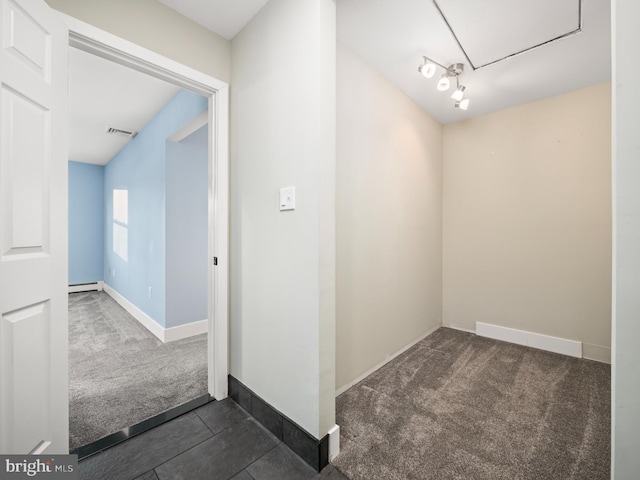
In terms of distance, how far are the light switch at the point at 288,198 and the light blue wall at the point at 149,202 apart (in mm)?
1520

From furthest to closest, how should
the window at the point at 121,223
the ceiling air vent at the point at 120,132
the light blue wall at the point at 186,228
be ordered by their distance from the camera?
the window at the point at 121,223, the ceiling air vent at the point at 120,132, the light blue wall at the point at 186,228

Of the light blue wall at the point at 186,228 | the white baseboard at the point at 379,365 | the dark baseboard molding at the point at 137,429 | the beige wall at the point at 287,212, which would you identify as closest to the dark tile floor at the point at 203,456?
the dark baseboard molding at the point at 137,429

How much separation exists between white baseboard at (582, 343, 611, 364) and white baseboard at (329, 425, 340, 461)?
2.54 m

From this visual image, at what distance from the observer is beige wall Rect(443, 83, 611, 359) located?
7.86 feet

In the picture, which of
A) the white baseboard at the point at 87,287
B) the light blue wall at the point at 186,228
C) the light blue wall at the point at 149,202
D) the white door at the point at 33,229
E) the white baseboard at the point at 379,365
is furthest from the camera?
the white baseboard at the point at 87,287

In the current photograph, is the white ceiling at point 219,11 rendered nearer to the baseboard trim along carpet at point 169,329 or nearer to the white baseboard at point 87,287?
the baseboard trim along carpet at point 169,329

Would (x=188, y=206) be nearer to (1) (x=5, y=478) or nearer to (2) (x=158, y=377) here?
(2) (x=158, y=377)

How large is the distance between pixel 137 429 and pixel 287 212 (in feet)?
4.87

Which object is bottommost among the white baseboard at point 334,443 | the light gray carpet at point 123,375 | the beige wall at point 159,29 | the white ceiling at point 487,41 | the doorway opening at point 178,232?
the light gray carpet at point 123,375

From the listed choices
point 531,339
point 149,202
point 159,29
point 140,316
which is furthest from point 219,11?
point 531,339

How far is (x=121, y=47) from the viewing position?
4.67ft

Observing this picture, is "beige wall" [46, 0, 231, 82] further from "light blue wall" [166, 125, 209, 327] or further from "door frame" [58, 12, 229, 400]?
"light blue wall" [166, 125, 209, 327]

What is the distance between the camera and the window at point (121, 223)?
4.19 meters

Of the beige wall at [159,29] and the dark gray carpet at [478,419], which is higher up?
the beige wall at [159,29]
